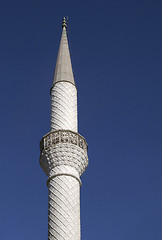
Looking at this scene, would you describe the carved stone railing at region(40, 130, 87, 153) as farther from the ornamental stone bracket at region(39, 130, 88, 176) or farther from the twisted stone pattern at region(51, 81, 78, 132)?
the twisted stone pattern at region(51, 81, 78, 132)

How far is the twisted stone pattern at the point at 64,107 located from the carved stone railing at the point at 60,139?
337 mm

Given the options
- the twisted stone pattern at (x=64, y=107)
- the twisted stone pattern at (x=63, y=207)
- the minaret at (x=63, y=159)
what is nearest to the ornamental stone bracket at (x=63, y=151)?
the minaret at (x=63, y=159)

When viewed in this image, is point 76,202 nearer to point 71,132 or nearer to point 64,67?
point 71,132

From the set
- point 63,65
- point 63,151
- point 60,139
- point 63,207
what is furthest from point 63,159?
point 63,65

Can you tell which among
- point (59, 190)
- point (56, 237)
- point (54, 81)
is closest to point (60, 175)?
point (59, 190)

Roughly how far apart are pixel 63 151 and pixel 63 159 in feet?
0.95

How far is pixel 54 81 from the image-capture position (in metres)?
23.9

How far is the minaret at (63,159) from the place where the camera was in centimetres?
1953

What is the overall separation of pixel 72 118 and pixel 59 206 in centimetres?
388

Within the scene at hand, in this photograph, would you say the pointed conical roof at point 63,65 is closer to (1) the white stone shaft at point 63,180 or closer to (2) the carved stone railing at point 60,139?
(1) the white stone shaft at point 63,180

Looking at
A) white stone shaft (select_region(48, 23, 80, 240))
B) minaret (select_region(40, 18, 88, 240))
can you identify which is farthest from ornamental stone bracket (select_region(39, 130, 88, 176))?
white stone shaft (select_region(48, 23, 80, 240))

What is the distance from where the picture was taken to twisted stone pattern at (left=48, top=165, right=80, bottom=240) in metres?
19.3

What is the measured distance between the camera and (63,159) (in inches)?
830

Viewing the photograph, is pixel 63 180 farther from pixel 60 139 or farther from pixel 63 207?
pixel 60 139
